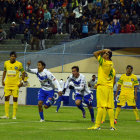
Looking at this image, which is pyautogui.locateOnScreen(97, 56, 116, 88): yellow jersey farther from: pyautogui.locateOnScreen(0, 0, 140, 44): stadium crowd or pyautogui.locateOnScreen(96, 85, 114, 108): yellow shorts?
pyautogui.locateOnScreen(0, 0, 140, 44): stadium crowd

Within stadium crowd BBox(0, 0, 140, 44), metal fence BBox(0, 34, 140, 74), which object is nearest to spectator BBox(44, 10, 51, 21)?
stadium crowd BBox(0, 0, 140, 44)

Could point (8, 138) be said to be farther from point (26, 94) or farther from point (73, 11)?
point (73, 11)

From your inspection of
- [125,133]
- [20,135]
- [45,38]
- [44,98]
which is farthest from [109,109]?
[45,38]

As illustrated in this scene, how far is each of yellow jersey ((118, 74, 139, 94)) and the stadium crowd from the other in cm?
1272

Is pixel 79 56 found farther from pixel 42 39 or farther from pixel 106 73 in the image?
pixel 106 73

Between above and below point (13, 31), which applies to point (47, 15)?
above

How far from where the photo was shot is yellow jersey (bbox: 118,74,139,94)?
A: 19688 mm

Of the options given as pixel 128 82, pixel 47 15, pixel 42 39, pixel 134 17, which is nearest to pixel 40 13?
pixel 47 15

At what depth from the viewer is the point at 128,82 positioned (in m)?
19.8

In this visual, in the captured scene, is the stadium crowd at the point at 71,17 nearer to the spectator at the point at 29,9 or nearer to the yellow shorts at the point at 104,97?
the spectator at the point at 29,9

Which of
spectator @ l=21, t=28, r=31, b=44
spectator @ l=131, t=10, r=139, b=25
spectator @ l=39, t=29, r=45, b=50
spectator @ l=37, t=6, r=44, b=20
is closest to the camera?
spectator @ l=131, t=10, r=139, b=25

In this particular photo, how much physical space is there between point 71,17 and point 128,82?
1609 cm

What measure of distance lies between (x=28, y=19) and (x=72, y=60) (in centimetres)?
701

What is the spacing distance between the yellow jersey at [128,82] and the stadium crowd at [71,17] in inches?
501
